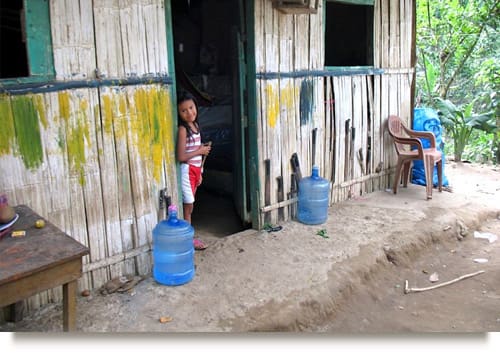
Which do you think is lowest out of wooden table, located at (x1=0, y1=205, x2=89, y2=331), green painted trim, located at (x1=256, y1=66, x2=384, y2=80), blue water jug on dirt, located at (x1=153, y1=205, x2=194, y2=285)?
blue water jug on dirt, located at (x1=153, y1=205, x2=194, y2=285)

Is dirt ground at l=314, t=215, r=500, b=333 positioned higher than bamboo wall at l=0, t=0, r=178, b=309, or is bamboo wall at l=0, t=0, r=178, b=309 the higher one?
bamboo wall at l=0, t=0, r=178, b=309

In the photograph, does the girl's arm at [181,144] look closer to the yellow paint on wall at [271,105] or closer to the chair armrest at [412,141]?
the yellow paint on wall at [271,105]

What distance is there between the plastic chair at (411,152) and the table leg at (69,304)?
480 centimetres

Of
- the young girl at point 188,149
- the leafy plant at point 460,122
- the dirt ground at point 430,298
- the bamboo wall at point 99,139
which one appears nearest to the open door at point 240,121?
the young girl at point 188,149

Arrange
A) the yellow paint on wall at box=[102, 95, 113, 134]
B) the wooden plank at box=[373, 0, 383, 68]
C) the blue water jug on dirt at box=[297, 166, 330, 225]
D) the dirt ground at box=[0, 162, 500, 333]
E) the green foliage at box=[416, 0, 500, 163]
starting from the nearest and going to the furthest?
the dirt ground at box=[0, 162, 500, 333], the yellow paint on wall at box=[102, 95, 113, 134], the blue water jug on dirt at box=[297, 166, 330, 225], the wooden plank at box=[373, 0, 383, 68], the green foliage at box=[416, 0, 500, 163]

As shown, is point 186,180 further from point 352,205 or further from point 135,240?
point 352,205

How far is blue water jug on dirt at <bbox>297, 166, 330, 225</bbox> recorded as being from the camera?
202 inches

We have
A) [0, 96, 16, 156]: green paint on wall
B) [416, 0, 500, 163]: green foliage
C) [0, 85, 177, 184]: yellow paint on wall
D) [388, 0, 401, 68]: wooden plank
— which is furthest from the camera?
[416, 0, 500, 163]: green foliage

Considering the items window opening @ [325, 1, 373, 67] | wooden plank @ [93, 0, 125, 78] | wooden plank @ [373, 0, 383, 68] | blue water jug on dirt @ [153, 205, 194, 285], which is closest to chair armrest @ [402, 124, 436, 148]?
wooden plank @ [373, 0, 383, 68]

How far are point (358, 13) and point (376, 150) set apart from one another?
7.51 ft

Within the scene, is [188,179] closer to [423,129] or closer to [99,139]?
[99,139]

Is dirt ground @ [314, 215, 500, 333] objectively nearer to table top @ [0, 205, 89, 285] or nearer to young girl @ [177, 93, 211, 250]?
young girl @ [177, 93, 211, 250]

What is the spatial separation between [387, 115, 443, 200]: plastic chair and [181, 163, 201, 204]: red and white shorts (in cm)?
323

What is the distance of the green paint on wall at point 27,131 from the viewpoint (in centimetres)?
301
